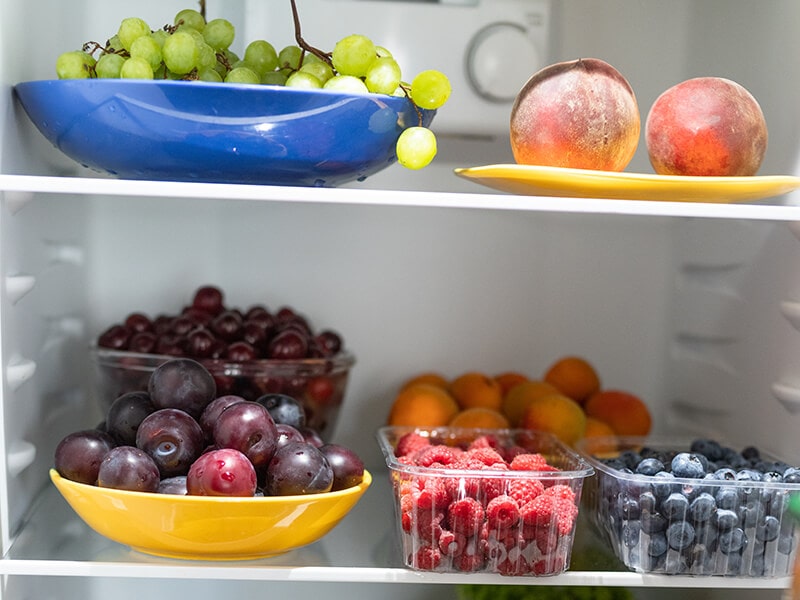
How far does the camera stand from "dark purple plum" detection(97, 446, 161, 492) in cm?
96

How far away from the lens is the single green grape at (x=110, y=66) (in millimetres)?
1040

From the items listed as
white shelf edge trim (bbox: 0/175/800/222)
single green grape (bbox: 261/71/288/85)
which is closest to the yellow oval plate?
white shelf edge trim (bbox: 0/175/800/222)

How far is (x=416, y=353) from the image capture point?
1600 millimetres

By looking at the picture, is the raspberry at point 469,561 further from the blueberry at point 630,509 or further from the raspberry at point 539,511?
the blueberry at point 630,509

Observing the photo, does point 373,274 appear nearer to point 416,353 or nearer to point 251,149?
point 416,353

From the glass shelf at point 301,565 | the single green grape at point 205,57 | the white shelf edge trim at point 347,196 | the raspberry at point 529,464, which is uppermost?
the single green grape at point 205,57

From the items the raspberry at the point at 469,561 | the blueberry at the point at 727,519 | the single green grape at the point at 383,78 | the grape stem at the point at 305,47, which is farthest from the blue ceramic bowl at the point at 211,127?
the blueberry at the point at 727,519

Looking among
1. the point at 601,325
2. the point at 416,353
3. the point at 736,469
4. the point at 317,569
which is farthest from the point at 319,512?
the point at 601,325

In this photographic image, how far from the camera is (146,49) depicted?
1033 millimetres

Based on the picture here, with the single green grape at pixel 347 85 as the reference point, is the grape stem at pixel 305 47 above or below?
above

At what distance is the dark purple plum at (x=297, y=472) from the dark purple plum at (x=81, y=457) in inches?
7.3

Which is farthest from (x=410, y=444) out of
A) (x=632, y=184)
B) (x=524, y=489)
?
(x=632, y=184)

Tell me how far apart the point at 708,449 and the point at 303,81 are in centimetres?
69

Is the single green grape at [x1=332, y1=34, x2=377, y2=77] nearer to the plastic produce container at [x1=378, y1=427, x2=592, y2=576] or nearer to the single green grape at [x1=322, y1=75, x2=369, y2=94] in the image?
the single green grape at [x1=322, y1=75, x2=369, y2=94]
